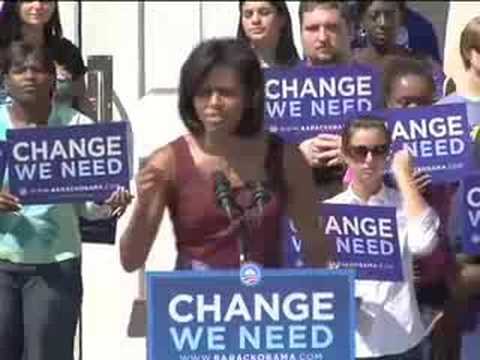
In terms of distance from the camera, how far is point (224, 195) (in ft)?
17.3

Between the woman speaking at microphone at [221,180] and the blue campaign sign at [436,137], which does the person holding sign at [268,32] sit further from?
the woman speaking at microphone at [221,180]

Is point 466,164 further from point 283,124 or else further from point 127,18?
point 127,18

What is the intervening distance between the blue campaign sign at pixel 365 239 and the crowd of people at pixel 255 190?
0.09m

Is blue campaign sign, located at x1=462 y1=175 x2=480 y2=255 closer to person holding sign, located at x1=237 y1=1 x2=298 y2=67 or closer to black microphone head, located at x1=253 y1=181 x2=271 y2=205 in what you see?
black microphone head, located at x1=253 y1=181 x2=271 y2=205

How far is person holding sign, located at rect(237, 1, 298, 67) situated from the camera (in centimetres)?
698

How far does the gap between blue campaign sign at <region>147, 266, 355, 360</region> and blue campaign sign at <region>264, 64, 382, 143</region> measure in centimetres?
137

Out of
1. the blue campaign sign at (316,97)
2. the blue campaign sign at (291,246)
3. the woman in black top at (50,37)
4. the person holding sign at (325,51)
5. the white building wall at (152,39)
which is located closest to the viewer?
the blue campaign sign at (291,246)

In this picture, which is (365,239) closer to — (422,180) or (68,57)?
(422,180)

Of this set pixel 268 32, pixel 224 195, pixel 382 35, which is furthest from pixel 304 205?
pixel 382 35

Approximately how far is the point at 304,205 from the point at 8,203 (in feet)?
3.93

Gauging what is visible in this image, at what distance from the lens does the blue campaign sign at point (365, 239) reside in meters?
5.83

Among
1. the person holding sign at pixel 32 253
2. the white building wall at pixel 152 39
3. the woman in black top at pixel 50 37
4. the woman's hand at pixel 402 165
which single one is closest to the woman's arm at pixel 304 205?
the woman's hand at pixel 402 165

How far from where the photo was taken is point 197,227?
529cm

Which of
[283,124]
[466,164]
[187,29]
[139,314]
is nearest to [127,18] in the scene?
[187,29]
